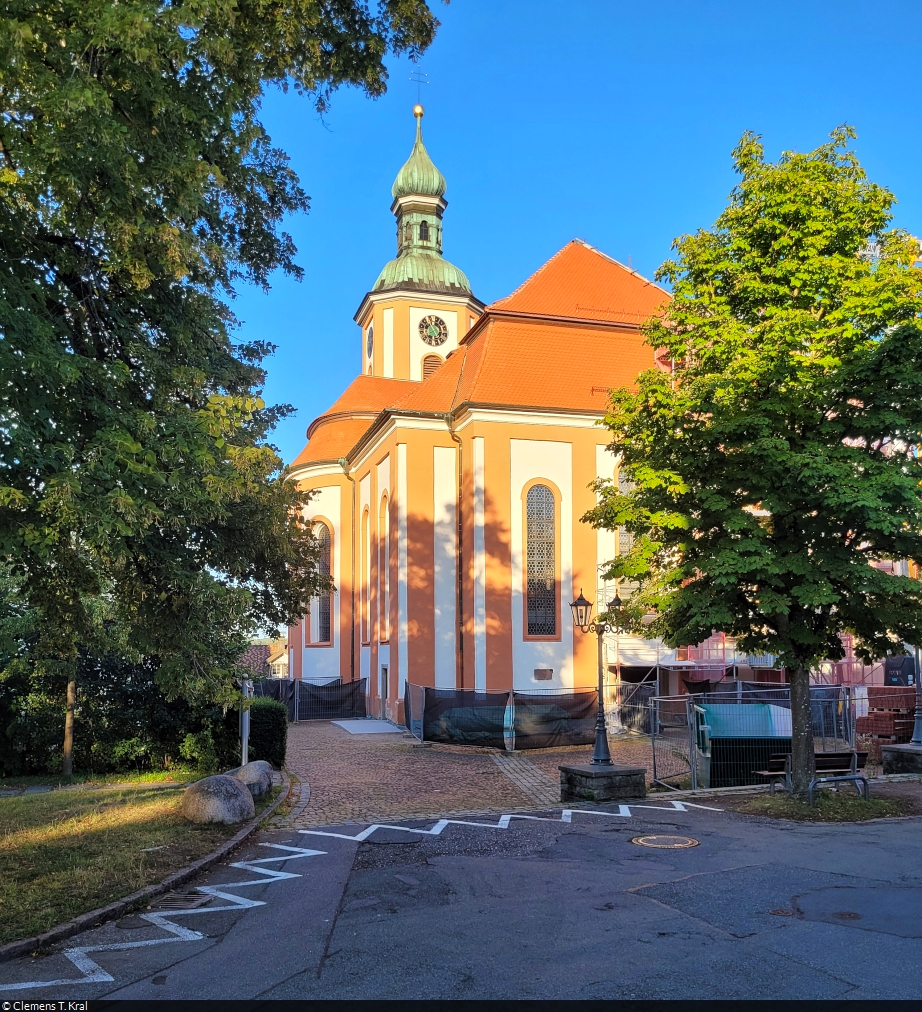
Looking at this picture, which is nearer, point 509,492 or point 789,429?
point 789,429

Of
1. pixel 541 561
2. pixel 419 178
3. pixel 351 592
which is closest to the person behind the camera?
pixel 541 561

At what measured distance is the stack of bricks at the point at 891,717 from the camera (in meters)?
19.5

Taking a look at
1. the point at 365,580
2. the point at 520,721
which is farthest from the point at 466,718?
the point at 365,580

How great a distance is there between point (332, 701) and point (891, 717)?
1891cm

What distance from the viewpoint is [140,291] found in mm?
8117

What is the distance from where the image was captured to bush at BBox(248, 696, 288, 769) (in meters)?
16.1

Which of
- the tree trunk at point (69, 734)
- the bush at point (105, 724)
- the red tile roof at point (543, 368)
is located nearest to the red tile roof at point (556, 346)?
the red tile roof at point (543, 368)

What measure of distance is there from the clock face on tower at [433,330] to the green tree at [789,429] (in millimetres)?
27886

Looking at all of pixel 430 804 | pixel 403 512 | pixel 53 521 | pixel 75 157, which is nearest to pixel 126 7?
pixel 75 157

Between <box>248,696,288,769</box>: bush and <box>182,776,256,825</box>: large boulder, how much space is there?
4.71 m

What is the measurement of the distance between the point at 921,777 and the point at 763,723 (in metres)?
2.56

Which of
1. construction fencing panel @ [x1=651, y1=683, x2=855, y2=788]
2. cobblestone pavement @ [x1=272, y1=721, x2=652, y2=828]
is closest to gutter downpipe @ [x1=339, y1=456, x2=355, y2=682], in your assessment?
cobblestone pavement @ [x1=272, y1=721, x2=652, y2=828]

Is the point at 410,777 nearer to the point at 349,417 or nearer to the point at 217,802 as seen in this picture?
the point at 217,802

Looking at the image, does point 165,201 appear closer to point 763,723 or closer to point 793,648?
point 793,648
